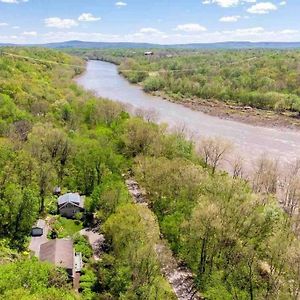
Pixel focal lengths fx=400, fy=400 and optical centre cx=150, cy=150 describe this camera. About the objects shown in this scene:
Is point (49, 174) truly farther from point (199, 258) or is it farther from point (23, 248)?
point (199, 258)

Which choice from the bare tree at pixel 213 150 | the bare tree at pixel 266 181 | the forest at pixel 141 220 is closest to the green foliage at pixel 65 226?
the forest at pixel 141 220

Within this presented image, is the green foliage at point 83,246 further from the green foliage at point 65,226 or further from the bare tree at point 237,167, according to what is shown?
the bare tree at point 237,167

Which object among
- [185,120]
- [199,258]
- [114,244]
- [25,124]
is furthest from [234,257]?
[185,120]

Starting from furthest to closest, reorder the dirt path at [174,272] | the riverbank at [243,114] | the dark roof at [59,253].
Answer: the riverbank at [243,114] → the dark roof at [59,253] → the dirt path at [174,272]

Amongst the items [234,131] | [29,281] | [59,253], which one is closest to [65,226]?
[59,253]

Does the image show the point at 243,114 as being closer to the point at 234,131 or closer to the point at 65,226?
the point at 234,131
